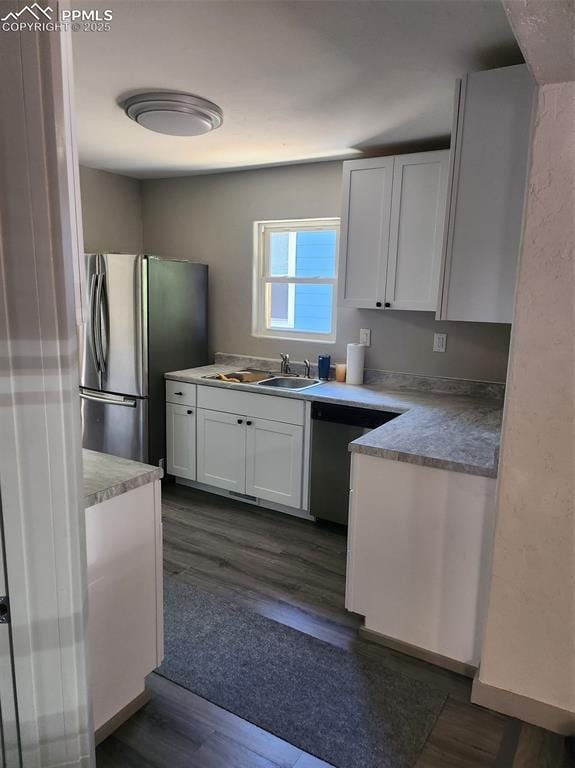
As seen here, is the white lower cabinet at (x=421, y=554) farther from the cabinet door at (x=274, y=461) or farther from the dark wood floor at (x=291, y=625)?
the cabinet door at (x=274, y=461)

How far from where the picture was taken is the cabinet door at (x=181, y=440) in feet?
12.1

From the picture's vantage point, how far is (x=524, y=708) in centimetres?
177

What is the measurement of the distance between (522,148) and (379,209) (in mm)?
1130

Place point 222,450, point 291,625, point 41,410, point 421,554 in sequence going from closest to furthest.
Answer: point 41,410
point 421,554
point 291,625
point 222,450

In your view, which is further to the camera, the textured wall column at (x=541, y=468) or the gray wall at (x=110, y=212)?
the gray wall at (x=110, y=212)

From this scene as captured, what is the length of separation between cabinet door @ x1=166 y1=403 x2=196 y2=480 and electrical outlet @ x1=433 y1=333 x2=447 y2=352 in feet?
5.71

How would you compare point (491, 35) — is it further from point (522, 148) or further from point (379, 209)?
point (379, 209)

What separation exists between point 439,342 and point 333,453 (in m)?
1.02

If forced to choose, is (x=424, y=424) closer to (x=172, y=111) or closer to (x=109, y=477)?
(x=109, y=477)

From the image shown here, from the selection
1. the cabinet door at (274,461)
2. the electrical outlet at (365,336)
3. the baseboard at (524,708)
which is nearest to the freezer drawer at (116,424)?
the cabinet door at (274,461)

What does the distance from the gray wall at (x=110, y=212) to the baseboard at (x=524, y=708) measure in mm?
3872

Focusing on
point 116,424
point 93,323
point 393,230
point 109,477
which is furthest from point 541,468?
point 93,323

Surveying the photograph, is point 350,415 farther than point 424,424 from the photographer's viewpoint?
Yes

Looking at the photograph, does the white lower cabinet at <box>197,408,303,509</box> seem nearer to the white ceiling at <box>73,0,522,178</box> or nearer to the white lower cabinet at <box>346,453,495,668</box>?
the white lower cabinet at <box>346,453,495,668</box>
